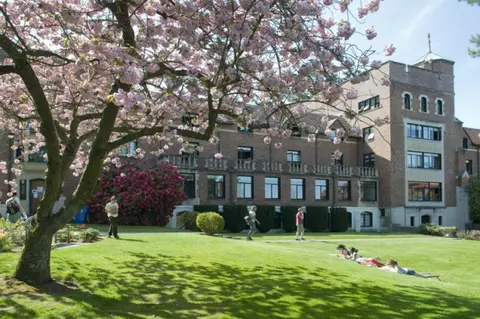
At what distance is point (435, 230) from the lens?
35.1m

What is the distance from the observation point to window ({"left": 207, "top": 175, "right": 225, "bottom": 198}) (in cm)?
3419

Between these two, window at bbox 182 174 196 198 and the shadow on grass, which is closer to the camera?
the shadow on grass

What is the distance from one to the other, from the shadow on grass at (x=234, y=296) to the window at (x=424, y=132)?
33.5 metres

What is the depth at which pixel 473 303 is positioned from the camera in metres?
8.76

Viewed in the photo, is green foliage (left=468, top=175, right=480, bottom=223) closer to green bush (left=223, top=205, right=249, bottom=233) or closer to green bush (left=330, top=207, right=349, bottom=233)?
green bush (left=330, top=207, right=349, bottom=233)

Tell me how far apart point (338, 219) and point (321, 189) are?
11.5 feet

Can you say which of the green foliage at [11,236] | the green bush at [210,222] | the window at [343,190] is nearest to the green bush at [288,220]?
the window at [343,190]

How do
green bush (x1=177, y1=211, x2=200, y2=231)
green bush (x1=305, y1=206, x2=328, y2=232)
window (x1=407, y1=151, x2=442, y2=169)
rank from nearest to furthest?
green bush (x1=177, y1=211, x2=200, y2=231) < green bush (x1=305, y1=206, x2=328, y2=232) < window (x1=407, y1=151, x2=442, y2=169)

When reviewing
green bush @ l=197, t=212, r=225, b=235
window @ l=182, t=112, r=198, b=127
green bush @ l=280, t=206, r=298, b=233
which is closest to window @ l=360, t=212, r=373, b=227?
green bush @ l=280, t=206, r=298, b=233

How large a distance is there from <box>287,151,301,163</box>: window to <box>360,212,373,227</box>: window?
7.79 m

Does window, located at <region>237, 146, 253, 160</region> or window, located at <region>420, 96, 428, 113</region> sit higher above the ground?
window, located at <region>420, 96, 428, 113</region>

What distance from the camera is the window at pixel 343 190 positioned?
39.8 metres

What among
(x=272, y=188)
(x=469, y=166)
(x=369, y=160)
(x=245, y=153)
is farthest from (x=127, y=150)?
(x=469, y=166)

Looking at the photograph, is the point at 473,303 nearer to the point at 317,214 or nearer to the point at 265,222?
the point at 265,222
